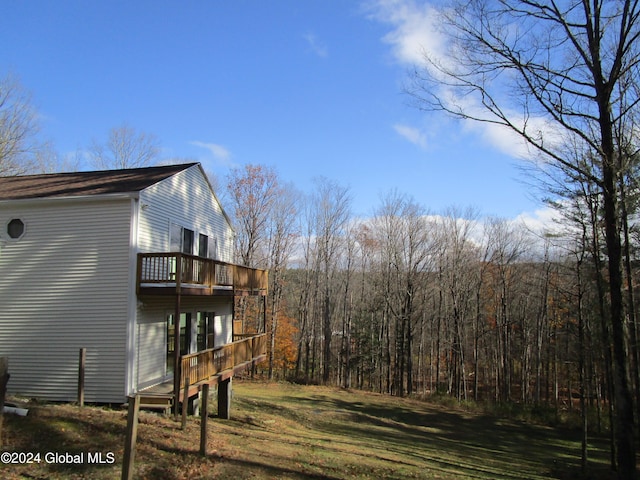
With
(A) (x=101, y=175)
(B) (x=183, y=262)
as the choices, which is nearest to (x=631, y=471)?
(B) (x=183, y=262)

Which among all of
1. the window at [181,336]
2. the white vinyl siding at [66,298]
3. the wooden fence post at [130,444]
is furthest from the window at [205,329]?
the wooden fence post at [130,444]

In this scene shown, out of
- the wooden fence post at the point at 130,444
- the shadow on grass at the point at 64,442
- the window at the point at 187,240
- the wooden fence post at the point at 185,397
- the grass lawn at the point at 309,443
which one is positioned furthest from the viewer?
the window at the point at 187,240

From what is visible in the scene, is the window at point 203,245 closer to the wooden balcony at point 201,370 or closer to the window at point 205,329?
the window at point 205,329

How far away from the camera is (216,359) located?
1248 centimetres

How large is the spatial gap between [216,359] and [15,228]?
6.98 meters

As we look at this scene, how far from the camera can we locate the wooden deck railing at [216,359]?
1065 cm

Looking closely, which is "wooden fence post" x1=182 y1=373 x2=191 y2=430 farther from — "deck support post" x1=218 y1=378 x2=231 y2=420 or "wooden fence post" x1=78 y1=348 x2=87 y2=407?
"deck support post" x1=218 y1=378 x2=231 y2=420

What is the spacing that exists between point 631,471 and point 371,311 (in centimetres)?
3197

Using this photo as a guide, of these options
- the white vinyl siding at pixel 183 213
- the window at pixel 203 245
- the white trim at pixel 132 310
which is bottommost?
the white trim at pixel 132 310

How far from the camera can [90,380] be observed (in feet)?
35.0

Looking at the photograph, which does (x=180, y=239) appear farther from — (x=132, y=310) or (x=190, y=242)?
(x=132, y=310)

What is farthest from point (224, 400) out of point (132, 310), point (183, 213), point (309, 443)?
point (183, 213)

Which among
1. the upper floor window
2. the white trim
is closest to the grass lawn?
the white trim

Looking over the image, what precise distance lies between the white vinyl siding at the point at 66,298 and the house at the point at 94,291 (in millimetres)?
27
